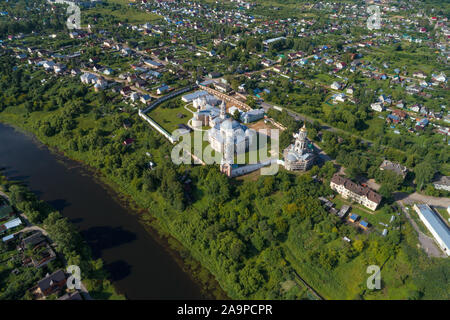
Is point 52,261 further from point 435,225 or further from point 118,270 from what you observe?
point 435,225

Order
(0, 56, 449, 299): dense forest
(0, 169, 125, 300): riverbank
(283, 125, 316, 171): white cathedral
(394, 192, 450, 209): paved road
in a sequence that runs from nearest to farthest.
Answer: (0, 169, 125, 300): riverbank, (0, 56, 449, 299): dense forest, (394, 192, 450, 209): paved road, (283, 125, 316, 171): white cathedral

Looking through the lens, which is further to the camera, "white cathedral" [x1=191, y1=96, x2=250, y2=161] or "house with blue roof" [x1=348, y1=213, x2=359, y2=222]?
"white cathedral" [x1=191, y1=96, x2=250, y2=161]

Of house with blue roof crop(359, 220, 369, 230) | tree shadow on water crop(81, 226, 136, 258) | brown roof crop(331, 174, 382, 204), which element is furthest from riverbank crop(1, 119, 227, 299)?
brown roof crop(331, 174, 382, 204)

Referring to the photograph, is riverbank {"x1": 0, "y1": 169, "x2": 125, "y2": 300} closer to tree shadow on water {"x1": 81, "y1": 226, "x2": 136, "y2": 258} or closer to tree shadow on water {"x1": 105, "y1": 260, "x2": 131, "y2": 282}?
tree shadow on water {"x1": 105, "y1": 260, "x2": 131, "y2": 282}

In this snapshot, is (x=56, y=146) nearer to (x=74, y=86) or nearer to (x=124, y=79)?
(x=74, y=86)

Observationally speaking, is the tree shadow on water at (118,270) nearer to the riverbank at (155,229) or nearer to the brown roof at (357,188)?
the riverbank at (155,229)

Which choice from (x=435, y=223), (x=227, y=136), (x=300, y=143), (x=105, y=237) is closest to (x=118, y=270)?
(x=105, y=237)
